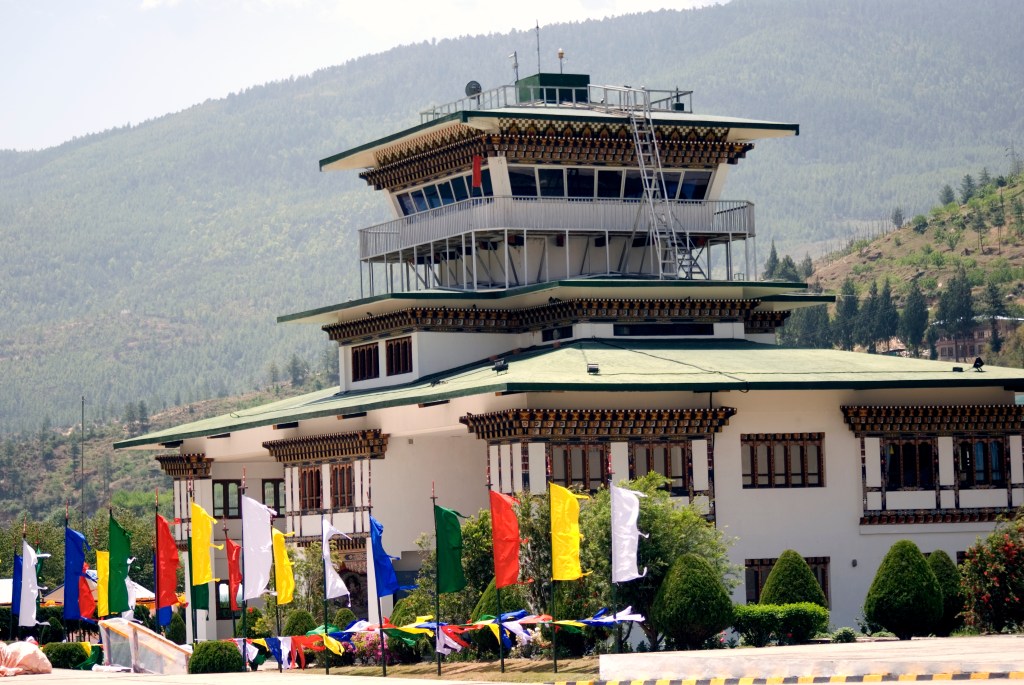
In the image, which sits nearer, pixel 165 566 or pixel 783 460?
pixel 165 566

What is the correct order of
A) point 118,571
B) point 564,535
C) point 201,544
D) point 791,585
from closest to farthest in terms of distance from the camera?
point 564,535, point 201,544, point 791,585, point 118,571

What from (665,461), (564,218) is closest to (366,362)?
(564,218)

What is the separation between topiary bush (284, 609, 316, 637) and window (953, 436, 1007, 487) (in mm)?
20248

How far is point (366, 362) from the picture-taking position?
224 ft

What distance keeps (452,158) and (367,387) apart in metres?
8.48

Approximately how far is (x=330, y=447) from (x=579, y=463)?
11.9m

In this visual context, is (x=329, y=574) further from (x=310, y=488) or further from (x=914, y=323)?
(x=914, y=323)

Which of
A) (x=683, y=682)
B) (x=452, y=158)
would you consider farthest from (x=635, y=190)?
(x=683, y=682)

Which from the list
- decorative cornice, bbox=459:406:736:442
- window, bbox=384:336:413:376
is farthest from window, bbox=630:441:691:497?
window, bbox=384:336:413:376

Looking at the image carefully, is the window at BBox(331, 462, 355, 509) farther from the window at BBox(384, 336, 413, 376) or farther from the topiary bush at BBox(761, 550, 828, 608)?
the topiary bush at BBox(761, 550, 828, 608)

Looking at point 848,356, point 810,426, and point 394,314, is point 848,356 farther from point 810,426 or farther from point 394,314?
point 394,314

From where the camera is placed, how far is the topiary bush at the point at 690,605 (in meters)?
47.7

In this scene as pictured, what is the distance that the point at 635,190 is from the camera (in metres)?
68.2

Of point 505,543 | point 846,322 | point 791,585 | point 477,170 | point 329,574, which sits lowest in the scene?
point 791,585
